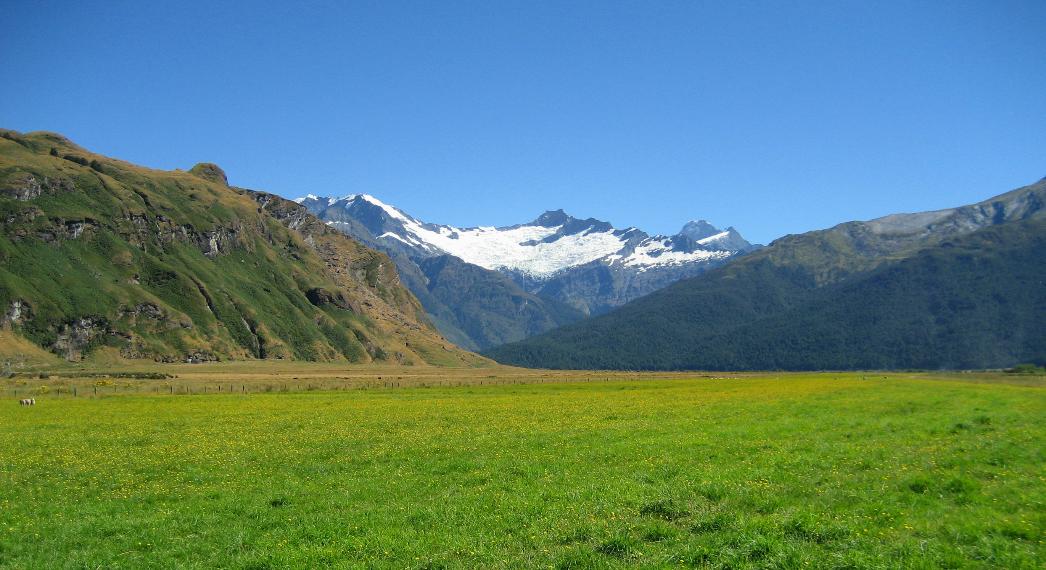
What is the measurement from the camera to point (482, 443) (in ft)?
107

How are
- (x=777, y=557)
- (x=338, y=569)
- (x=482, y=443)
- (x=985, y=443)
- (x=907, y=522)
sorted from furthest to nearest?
(x=482, y=443) < (x=985, y=443) < (x=907, y=522) < (x=338, y=569) < (x=777, y=557)

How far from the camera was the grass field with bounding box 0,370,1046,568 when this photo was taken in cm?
1512

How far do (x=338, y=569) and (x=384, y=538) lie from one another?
2009 mm

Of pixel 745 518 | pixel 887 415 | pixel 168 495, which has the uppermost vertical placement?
pixel 168 495

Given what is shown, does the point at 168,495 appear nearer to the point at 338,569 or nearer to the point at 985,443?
the point at 338,569

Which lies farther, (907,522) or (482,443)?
(482,443)

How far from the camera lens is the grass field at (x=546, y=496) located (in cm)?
1512

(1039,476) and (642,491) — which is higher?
(642,491)

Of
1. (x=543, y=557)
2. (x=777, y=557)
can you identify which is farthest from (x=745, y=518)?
(x=543, y=557)

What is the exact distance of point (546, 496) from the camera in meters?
20.7

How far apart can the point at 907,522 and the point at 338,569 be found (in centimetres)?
1364

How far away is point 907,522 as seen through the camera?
16125 mm

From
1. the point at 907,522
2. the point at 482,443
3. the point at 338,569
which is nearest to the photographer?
the point at 338,569

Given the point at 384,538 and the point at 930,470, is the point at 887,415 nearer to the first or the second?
the point at 930,470
